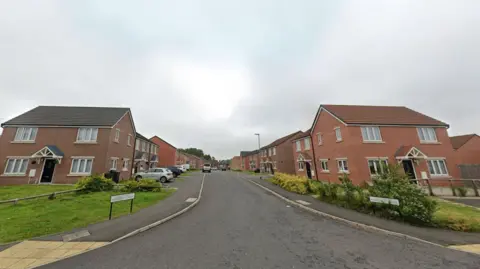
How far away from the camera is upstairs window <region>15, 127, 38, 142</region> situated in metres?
21.2

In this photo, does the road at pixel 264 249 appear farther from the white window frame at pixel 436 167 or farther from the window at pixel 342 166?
the white window frame at pixel 436 167

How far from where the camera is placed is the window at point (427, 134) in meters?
20.5

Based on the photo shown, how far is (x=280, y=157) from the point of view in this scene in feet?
131

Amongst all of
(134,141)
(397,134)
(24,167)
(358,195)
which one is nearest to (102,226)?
(358,195)

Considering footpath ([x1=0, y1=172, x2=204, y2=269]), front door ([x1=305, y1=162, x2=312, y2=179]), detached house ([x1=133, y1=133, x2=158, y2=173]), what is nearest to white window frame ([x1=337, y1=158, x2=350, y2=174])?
front door ([x1=305, y1=162, x2=312, y2=179])

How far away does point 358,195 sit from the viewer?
1026cm

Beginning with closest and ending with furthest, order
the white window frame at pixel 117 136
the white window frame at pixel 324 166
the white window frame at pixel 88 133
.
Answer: the white window frame at pixel 88 133, the white window frame at pixel 324 166, the white window frame at pixel 117 136

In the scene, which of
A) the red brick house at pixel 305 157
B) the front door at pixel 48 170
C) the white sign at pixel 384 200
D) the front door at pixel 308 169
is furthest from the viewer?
the front door at pixel 308 169

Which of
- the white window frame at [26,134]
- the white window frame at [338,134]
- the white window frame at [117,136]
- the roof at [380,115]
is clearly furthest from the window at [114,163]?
the roof at [380,115]

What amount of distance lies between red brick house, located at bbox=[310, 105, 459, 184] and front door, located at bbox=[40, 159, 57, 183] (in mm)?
32636

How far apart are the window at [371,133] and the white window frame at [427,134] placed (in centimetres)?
496

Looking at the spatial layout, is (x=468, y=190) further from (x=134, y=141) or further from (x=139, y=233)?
(x=134, y=141)

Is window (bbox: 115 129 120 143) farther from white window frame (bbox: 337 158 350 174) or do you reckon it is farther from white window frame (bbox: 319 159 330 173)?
white window frame (bbox: 337 158 350 174)

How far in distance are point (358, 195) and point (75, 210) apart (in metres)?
15.3
